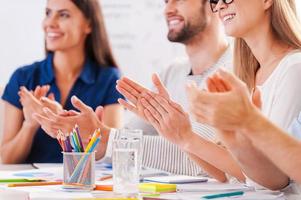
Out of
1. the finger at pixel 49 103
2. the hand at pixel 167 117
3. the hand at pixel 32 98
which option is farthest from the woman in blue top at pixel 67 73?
the hand at pixel 167 117

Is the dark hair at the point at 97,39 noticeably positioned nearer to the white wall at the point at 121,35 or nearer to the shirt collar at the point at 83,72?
the shirt collar at the point at 83,72

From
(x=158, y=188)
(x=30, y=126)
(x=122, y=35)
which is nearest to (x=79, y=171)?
(x=158, y=188)

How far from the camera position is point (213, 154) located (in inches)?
76.7

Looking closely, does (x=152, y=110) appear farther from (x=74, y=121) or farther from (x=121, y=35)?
(x=121, y=35)

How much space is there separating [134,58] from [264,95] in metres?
2.43

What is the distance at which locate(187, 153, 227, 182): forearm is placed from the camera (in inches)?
79.8

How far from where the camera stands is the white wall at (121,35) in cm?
421

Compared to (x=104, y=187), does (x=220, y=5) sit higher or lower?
higher

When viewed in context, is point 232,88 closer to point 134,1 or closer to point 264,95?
point 264,95

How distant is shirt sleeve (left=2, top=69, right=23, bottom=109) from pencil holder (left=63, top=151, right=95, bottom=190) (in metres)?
1.40

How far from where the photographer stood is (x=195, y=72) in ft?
9.38

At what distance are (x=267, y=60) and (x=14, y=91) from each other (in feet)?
4.96

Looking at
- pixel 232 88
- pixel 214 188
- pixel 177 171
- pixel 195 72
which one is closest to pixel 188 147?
pixel 214 188

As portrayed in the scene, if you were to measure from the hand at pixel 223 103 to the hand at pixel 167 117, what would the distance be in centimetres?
46
